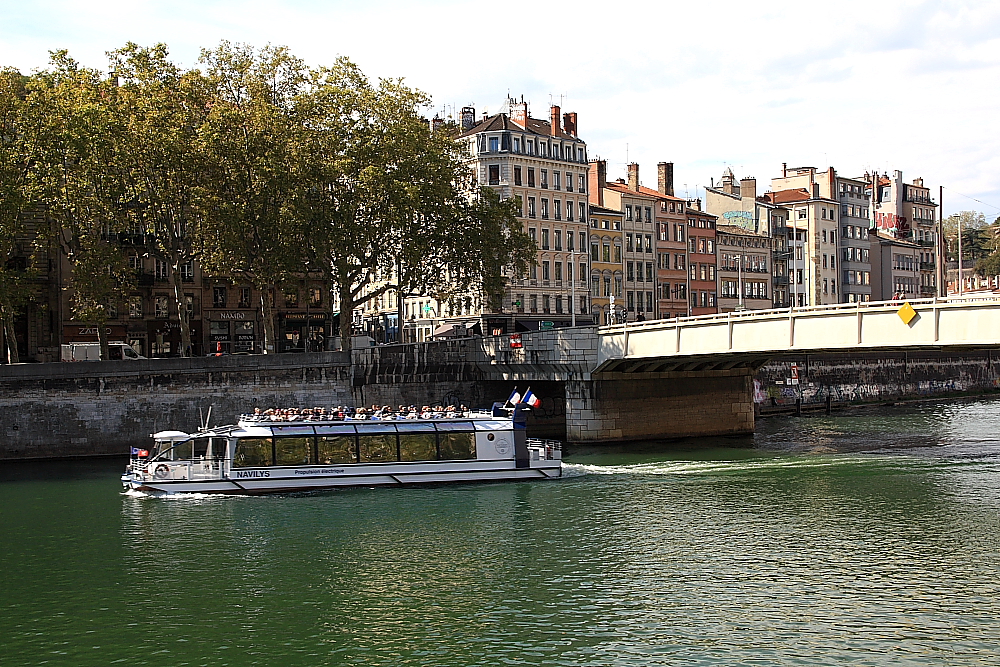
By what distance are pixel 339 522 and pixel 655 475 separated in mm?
14966

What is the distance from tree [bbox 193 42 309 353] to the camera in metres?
60.4

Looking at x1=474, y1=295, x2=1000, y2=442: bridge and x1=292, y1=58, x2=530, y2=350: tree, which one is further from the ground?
x1=292, y1=58, x2=530, y2=350: tree

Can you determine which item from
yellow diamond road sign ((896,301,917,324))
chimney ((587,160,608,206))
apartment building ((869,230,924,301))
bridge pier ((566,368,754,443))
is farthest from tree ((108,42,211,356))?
apartment building ((869,230,924,301))

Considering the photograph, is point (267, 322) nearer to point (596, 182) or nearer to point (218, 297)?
point (218, 297)

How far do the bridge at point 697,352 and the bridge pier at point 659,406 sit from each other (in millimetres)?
53

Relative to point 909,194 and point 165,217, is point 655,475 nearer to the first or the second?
point 165,217

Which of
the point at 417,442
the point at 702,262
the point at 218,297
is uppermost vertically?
the point at 702,262

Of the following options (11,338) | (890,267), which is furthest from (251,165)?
(890,267)

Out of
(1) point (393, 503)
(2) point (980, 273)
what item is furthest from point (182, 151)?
(2) point (980, 273)

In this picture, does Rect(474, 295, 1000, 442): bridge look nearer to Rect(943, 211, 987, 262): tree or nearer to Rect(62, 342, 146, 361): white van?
Rect(62, 342, 146, 361): white van

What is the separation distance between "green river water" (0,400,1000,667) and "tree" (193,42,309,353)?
15701 mm

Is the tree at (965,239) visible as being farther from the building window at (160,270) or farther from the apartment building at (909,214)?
the building window at (160,270)

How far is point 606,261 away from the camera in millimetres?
100688

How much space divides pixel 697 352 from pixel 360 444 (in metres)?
16.4
